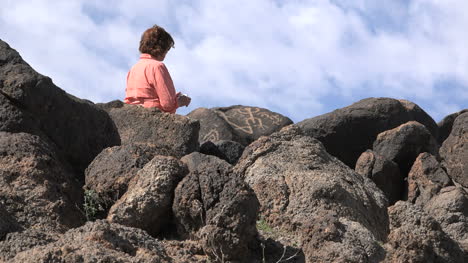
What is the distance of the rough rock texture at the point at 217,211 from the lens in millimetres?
6102

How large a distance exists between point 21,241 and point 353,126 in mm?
9079

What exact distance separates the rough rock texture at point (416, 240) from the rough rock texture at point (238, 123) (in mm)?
8397

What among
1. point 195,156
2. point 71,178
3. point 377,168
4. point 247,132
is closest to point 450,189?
point 377,168

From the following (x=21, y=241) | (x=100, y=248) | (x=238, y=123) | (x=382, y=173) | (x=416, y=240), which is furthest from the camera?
(x=238, y=123)

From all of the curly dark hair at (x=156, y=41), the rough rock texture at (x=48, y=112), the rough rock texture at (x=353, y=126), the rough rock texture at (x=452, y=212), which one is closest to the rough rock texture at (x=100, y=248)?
the rough rock texture at (x=48, y=112)

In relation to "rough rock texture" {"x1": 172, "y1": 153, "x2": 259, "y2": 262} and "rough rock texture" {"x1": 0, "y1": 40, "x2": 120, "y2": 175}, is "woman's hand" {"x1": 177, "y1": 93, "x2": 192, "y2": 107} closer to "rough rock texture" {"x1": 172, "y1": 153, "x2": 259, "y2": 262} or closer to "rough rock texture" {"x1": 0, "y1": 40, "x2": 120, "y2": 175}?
"rough rock texture" {"x1": 0, "y1": 40, "x2": 120, "y2": 175}

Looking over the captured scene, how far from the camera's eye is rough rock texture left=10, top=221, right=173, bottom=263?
4.88m

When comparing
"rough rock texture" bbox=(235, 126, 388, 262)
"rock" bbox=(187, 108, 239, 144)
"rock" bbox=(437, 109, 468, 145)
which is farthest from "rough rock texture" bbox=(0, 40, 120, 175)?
"rock" bbox=(437, 109, 468, 145)

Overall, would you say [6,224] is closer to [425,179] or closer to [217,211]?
[217,211]

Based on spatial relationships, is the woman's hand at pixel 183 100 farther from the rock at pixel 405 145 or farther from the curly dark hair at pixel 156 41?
the rock at pixel 405 145

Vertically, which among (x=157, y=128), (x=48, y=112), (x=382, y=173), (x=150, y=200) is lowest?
(x=150, y=200)

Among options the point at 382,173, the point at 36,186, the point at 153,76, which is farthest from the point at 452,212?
the point at 36,186

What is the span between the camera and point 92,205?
688 centimetres

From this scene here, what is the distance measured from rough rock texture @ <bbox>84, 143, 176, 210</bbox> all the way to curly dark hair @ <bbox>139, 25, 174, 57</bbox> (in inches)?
113
